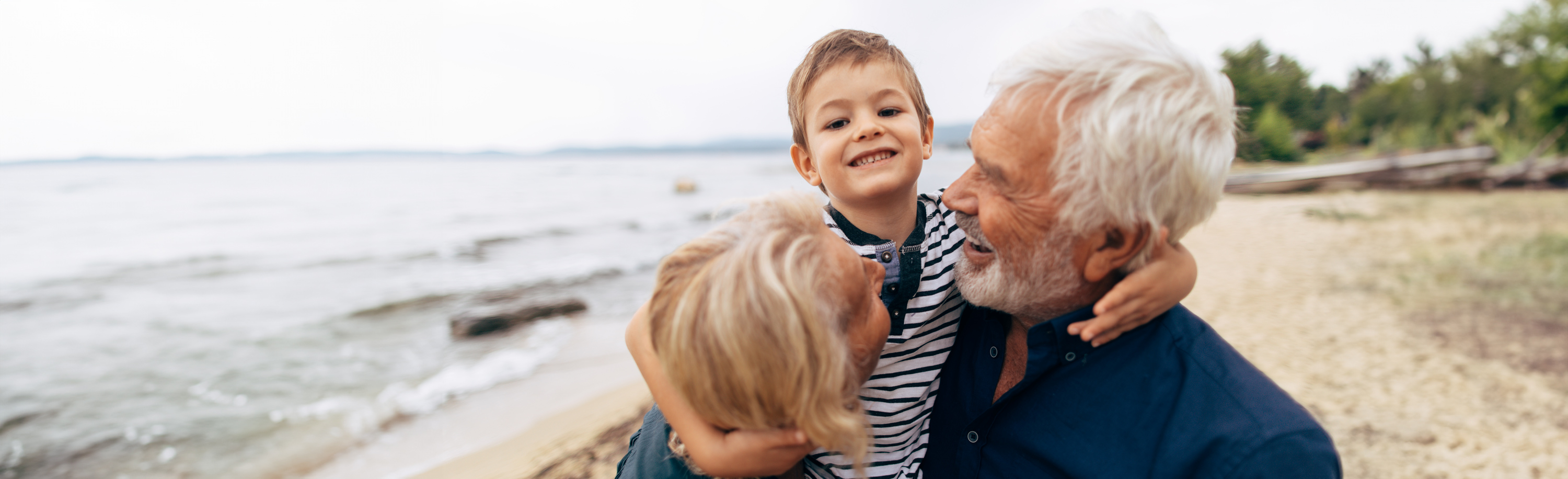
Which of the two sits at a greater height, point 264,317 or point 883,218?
point 883,218

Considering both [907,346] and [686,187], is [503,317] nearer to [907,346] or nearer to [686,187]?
[907,346]

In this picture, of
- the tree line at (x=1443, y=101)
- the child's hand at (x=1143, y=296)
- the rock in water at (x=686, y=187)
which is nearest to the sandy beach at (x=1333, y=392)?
the child's hand at (x=1143, y=296)

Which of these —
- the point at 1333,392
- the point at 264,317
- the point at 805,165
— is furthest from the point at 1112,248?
the point at 264,317

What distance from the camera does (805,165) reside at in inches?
100

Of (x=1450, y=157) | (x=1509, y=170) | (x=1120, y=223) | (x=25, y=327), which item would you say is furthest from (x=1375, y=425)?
(x=1450, y=157)

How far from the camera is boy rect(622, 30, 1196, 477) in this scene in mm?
1871

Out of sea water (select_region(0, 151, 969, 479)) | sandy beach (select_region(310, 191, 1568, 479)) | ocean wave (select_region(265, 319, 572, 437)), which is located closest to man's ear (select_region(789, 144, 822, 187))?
sea water (select_region(0, 151, 969, 479))

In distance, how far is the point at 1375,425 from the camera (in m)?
4.36

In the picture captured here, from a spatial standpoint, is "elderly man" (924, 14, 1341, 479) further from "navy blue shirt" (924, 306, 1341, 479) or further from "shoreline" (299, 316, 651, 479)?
"shoreline" (299, 316, 651, 479)

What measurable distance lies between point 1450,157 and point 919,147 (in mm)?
27103

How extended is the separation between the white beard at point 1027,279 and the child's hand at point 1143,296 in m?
0.10

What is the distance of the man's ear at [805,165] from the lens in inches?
97.2

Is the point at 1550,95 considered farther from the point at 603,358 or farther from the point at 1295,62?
the point at 603,358

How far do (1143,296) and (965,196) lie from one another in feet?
1.59
